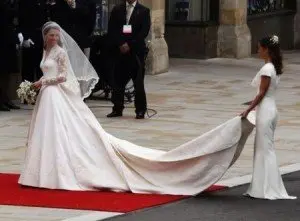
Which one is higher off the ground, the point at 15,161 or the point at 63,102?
the point at 63,102

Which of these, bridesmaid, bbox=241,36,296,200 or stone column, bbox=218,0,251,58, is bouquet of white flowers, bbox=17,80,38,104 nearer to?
bridesmaid, bbox=241,36,296,200

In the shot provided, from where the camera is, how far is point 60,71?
41.3ft

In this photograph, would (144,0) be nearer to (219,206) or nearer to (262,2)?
(262,2)

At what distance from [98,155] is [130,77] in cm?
537

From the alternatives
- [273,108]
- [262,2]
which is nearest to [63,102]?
[273,108]

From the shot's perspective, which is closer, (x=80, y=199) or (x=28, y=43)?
(x=80, y=199)

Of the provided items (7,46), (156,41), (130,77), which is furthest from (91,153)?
(156,41)

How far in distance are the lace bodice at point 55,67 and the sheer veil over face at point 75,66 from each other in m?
0.09

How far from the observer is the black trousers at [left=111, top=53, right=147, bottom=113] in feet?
56.5

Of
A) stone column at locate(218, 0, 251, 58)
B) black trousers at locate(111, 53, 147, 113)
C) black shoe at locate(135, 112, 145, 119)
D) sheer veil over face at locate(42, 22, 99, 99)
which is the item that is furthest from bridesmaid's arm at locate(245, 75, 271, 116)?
stone column at locate(218, 0, 251, 58)

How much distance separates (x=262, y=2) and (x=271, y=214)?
18.9 meters

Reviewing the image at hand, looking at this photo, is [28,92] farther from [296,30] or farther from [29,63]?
[296,30]

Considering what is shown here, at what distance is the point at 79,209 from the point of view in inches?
429

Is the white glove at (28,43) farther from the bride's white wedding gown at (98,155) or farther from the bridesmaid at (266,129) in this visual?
the bridesmaid at (266,129)
